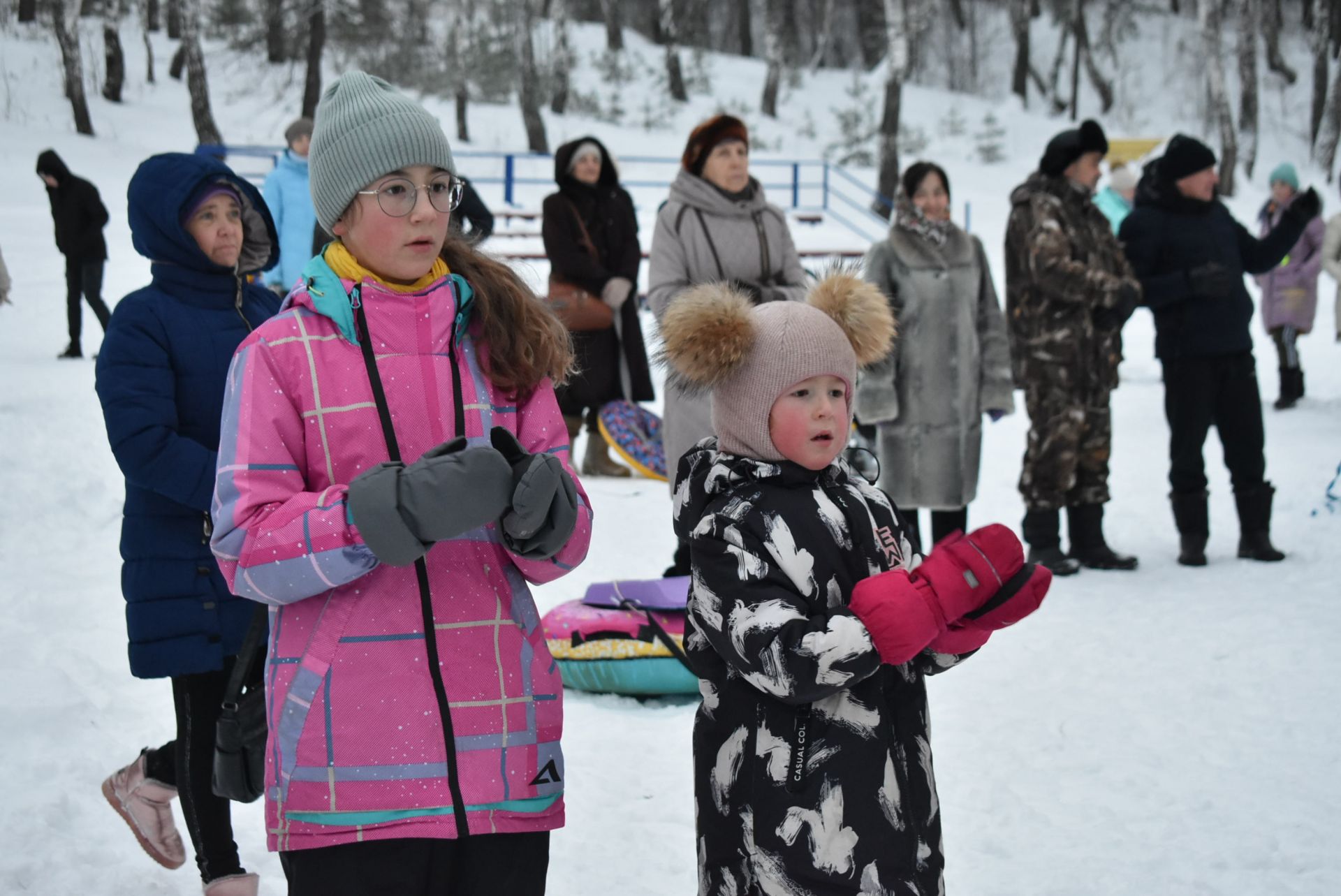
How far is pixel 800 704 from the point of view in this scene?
6.32 feet

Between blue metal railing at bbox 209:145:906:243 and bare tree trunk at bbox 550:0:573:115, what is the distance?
3353 mm

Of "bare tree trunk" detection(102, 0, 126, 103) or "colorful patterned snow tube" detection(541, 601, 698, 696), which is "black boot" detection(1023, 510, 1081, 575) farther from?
"bare tree trunk" detection(102, 0, 126, 103)

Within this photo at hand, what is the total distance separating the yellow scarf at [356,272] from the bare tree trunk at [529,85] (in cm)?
2110

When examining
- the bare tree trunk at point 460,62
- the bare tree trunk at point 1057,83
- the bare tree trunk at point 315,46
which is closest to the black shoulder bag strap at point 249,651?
the bare tree trunk at point 315,46

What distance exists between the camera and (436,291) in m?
1.87

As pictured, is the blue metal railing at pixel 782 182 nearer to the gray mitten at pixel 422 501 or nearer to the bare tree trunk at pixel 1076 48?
the bare tree trunk at pixel 1076 48

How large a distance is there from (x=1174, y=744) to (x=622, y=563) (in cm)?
265

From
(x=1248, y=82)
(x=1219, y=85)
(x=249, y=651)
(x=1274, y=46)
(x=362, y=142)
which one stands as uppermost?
(x=1274, y=46)

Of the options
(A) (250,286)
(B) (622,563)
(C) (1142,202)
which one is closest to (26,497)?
(B) (622,563)

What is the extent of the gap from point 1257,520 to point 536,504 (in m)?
4.97

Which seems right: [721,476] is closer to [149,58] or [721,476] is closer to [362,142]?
[362,142]

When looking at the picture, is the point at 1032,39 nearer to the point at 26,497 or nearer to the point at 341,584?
the point at 26,497

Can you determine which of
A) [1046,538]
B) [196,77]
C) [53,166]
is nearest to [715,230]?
[1046,538]

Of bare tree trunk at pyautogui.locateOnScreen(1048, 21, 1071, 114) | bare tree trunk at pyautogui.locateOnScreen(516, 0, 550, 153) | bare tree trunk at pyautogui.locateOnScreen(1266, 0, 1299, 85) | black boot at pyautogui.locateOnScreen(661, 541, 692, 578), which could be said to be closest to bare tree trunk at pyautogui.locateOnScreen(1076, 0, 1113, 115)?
bare tree trunk at pyautogui.locateOnScreen(1048, 21, 1071, 114)
